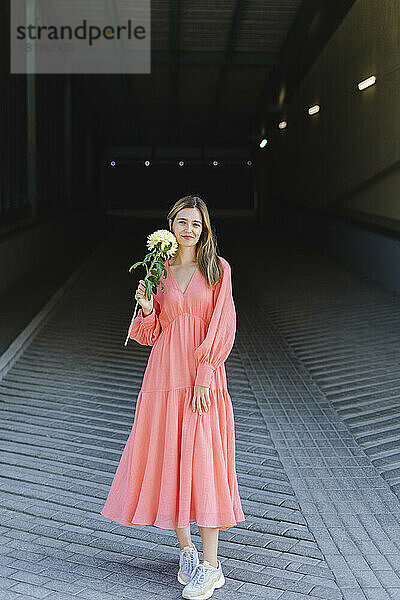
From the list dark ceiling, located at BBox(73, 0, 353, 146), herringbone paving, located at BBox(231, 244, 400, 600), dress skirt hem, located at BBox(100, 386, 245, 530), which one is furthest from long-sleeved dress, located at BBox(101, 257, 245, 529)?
dark ceiling, located at BBox(73, 0, 353, 146)

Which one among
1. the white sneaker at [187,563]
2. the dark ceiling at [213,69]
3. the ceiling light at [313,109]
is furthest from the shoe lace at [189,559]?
the ceiling light at [313,109]

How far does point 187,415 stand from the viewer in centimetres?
359

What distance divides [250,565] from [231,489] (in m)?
0.46

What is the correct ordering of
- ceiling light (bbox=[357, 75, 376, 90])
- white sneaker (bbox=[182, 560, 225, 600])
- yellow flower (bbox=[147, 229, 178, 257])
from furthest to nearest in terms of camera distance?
ceiling light (bbox=[357, 75, 376, 90]), yellow flower (bbox=[147, 229, 178, 257]), white sneaker (bbox=[182, 560, 225, 600])

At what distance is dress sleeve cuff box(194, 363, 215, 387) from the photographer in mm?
3543

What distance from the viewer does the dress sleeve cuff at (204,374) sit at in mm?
3543

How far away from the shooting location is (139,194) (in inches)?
1679

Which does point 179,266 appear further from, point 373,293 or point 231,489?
point 373,293

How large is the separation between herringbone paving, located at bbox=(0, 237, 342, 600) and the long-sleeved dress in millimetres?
328

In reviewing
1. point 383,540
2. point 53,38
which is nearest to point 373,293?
point 383,540

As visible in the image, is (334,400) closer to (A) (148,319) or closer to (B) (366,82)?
(A) (148,319)

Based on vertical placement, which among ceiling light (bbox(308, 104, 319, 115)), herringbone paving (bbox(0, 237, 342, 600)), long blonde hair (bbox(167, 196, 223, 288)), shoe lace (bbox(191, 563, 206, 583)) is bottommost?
herringbone paving (bbox(0, 237, 342, 600))

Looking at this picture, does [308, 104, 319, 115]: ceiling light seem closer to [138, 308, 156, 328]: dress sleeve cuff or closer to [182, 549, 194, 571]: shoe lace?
[138, 308, 156, 328]: dress sleeve cuff

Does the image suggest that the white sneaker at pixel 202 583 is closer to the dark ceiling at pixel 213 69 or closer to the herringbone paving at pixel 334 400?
the herringbone paving at pixel 334 400
